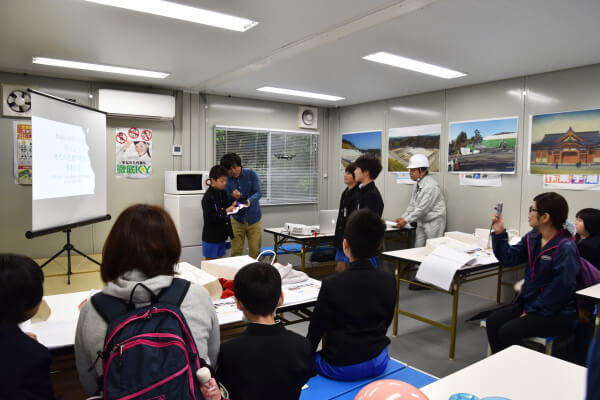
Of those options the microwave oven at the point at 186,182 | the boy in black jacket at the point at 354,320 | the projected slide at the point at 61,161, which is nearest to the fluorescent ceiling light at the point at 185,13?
the projected slide at the point at 61,161

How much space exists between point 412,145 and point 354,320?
416 centimetres

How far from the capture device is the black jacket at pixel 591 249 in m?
3.01

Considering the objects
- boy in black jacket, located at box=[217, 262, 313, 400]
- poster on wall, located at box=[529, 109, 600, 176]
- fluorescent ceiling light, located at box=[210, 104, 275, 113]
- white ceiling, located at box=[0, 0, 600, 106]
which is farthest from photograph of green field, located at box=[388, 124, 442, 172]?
boy in black jacket, located at box=[217, 262, 313, 400]

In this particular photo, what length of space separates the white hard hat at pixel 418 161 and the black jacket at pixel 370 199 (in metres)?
1.82

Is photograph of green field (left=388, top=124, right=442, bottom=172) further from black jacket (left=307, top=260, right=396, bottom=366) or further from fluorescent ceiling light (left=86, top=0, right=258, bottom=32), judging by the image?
black jacket (left=307, top=260, right=396, bottom=366)

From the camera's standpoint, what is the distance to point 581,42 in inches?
128

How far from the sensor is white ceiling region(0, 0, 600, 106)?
265cm

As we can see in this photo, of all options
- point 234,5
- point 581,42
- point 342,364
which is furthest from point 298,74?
point 342,364

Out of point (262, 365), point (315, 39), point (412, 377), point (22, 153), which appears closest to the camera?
point (262, 365)

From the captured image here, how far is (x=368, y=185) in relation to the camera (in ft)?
11.6

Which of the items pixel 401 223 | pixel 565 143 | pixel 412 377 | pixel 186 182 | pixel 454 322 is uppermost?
pixel 565 143

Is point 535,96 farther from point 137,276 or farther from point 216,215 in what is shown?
point 137,276

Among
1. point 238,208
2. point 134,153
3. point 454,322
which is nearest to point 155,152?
point 134,153

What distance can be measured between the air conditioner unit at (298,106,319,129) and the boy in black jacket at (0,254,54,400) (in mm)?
5458
